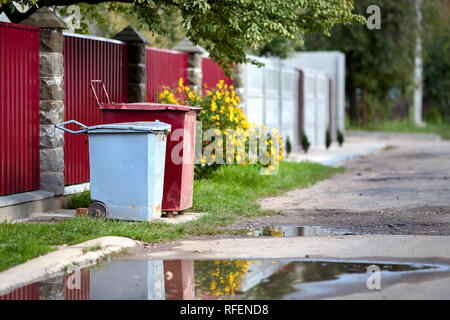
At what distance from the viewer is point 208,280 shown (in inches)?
271

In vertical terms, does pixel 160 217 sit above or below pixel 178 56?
below

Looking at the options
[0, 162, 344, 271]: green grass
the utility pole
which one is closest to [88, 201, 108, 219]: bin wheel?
[0, 162, 344, 271]: green grass

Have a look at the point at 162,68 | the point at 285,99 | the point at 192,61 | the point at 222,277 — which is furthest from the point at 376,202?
the point at 285,99

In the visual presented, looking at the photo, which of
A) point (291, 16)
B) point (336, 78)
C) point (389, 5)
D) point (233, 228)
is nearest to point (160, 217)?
point (233, 228)

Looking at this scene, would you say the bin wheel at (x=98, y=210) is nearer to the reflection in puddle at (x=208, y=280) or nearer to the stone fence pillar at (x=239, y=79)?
the reflection in puddle at (x=208, y=280)

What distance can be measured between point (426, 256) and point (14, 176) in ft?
16.9

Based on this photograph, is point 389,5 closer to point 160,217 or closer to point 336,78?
point 336,78

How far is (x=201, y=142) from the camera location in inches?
544

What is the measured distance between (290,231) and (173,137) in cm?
195

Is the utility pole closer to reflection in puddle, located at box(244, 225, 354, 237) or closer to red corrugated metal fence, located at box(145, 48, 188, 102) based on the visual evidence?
red corrugated metal fence, located at box(145, 48, 188, 102)

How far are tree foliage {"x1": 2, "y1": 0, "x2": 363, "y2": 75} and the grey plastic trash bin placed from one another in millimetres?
1580

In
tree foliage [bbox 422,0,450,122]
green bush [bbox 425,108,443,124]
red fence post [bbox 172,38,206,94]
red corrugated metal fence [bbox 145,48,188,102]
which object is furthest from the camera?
green bush [bbox 425,108,443,124]

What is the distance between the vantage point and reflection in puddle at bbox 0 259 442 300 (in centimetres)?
637

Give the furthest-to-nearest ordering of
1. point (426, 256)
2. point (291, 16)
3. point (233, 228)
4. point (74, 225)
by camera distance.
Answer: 1. point (291, 16)
2. point (233, 228)
3. point (74, 225)
4. point (426, 256)
